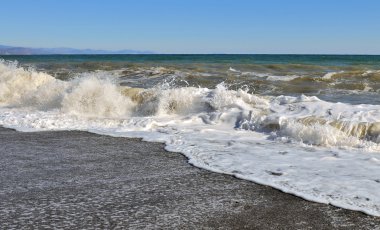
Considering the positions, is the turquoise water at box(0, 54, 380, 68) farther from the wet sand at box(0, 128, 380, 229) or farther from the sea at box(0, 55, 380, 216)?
the wet sand at box(0, 128, 380, 229)

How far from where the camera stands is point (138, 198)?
392cm

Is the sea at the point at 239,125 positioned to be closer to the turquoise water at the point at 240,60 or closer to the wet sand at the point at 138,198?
the wet sand at the point at 138,198

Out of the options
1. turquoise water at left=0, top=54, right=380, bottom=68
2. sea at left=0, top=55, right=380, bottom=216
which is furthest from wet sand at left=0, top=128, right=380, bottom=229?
turquoise water at left=0, top=54, right=380, bottom=68

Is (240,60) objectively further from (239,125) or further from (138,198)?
(138,198)

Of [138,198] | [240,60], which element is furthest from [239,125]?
[240,60]

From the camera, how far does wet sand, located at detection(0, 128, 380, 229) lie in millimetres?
3371

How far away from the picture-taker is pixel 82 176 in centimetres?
465

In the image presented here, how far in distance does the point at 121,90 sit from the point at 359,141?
5.59m

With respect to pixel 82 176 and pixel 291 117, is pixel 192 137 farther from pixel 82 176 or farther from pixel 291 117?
pixel 82 176

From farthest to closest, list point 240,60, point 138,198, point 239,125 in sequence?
point 240,60 → point 239,125 → point 138,198

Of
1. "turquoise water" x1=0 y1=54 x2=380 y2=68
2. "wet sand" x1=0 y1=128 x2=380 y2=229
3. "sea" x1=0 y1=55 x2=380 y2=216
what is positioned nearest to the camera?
"wet sand" x1=0 y1=128 x2=380 y2=229

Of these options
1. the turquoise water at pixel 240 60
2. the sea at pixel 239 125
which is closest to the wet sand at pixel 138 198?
the sea at pixel 239 125

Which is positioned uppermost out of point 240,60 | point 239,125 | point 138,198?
point 138,198

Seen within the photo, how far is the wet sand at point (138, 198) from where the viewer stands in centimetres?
337
